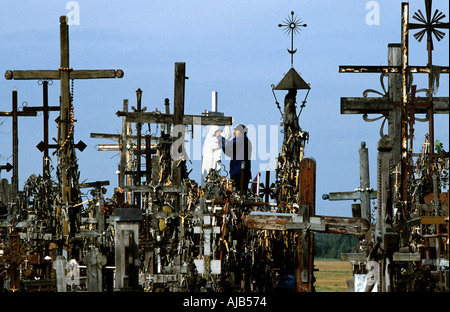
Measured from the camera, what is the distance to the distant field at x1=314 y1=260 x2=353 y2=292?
77.9 ft

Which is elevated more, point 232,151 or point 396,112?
point 396,112

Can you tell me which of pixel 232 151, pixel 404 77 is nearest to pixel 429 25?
pixel 404 77

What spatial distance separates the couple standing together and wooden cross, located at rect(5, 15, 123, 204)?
316cm

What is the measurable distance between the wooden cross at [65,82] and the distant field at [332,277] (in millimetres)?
5383

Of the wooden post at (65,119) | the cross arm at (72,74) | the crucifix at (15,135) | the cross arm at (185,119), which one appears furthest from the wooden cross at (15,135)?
the wooden post at (65,119)

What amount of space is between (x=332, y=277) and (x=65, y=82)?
950cm

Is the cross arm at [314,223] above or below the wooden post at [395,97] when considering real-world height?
below

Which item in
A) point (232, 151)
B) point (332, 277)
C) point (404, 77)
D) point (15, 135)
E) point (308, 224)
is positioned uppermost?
point (404, 77)

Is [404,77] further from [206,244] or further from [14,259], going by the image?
[14,259]

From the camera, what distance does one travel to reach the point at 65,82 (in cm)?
2272

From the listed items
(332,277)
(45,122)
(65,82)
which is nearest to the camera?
(65,82)

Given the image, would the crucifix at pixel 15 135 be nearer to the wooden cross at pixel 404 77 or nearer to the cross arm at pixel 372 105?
the cross arm at pixel 372 105

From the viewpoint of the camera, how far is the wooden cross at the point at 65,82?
72.2ft
